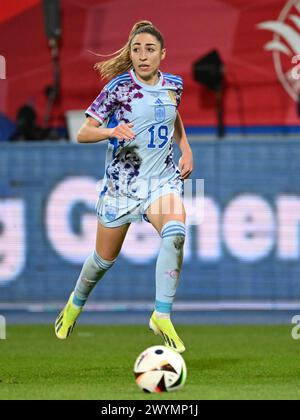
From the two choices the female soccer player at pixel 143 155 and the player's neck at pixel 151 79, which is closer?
the female soccer player at pixel 143 155

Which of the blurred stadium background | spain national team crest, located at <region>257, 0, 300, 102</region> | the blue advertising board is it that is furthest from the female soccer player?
spain national team crest, located at <region>257, 0, 300, 102</region>

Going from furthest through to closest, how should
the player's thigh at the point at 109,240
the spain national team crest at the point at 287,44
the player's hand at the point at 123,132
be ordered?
the spain national team crest at the point at 287,44 → the player's thigh at the point at 109,240 → the player's hand at the point at 123,132

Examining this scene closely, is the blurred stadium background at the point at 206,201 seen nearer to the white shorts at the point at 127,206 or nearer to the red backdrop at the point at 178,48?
the red backdrop at the point at 178,48

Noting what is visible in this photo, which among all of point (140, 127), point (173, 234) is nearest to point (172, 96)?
point (140, 127)

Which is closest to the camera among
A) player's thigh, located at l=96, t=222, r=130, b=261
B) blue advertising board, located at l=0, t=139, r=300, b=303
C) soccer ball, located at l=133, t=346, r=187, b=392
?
soccer ball, located at l=133, t=346, r=187, b=392

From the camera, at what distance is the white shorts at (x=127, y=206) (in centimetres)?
844

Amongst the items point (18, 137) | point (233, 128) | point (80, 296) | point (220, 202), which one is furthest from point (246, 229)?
point (80, 296)

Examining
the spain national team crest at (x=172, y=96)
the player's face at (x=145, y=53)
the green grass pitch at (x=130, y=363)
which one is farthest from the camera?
the spain national team crest at (x=172, y=96)

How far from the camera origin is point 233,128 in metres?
15.9

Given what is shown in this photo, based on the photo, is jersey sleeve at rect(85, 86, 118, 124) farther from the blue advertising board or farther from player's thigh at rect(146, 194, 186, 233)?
the blue advertising board

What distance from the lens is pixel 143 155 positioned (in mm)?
8516

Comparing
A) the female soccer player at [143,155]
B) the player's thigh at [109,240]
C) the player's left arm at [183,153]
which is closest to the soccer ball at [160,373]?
the female soccer player at [143,155]

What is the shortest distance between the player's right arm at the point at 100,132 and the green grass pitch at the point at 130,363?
1.59 meters

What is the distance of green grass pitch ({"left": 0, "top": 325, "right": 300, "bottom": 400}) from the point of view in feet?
23.4
